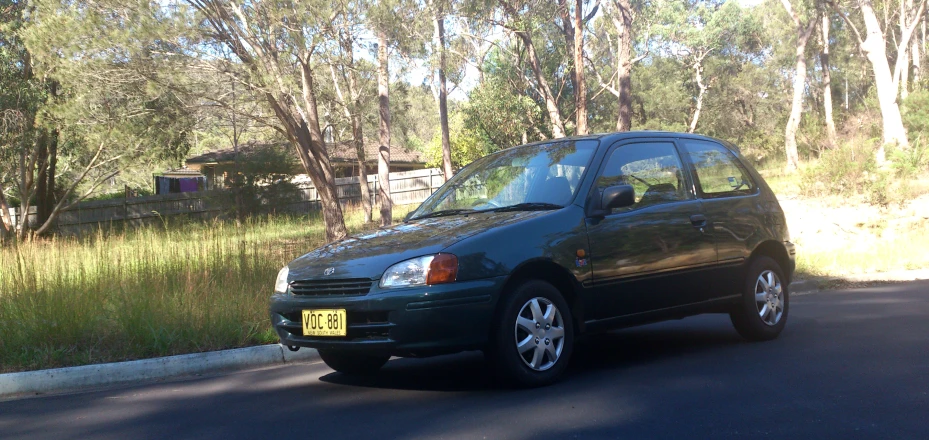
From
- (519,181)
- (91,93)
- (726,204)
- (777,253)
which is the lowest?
(777,253)

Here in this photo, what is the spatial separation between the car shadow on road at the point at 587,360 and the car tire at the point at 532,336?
26cm

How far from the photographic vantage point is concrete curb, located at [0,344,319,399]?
6.49m

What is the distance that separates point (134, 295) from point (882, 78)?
24535 mm

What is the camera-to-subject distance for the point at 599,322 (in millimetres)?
5914

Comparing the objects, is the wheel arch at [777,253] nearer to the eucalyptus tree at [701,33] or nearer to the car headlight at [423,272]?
the car headlight at [423,272]

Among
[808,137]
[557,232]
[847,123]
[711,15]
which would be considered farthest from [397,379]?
[711,15]

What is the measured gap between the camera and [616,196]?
5.81 metres

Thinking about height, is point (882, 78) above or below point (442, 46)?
below

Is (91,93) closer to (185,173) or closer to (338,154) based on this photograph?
(338,154)

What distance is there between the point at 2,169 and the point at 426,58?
1301 centimetres

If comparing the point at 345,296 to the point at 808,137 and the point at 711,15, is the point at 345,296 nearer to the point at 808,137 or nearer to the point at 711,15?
the point at 808,137

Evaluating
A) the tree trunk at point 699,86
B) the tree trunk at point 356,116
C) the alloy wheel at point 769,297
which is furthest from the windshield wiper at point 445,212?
the tree trunk at point 699,86

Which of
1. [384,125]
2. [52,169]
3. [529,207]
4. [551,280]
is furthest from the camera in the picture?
[52,169]

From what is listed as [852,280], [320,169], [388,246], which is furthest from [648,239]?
[320,169]
